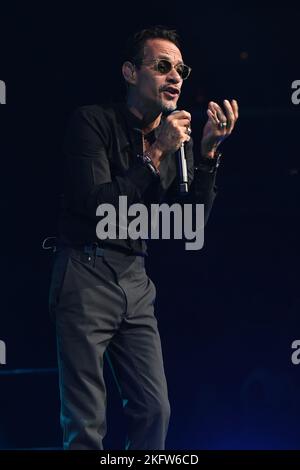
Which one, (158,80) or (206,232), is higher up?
(158,80)

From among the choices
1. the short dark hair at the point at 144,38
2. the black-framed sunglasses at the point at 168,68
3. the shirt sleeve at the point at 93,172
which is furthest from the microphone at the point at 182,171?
the short dark hair at the point at 144,38

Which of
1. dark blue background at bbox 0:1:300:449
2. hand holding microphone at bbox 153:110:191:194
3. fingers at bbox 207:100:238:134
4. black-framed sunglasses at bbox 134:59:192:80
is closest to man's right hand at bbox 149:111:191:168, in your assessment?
hand holding microphone at bbox 153:110:191:194

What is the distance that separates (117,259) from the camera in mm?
2395

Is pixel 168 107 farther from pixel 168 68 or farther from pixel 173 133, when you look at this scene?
pixel 173 133

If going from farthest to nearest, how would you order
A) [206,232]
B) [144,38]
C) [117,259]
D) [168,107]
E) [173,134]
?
[206,232]
[144,38]
[168,107]
[117,259]
[173,134]

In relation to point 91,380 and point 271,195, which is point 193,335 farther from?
point 91,380

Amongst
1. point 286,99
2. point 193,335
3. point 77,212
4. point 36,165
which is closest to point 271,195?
point 286,99

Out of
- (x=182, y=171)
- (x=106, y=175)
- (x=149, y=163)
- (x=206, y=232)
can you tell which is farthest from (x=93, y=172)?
(x=206, y=232)

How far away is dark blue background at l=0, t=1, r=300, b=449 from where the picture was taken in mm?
3227

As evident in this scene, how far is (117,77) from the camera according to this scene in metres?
3.30

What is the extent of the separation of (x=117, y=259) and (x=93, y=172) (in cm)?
29

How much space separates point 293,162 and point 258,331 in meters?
0.79

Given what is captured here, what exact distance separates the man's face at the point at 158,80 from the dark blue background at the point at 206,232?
72 centimetres

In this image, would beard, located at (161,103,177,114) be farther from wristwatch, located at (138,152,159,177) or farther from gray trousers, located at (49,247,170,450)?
gray trousers, located at (49,247,170,450)
